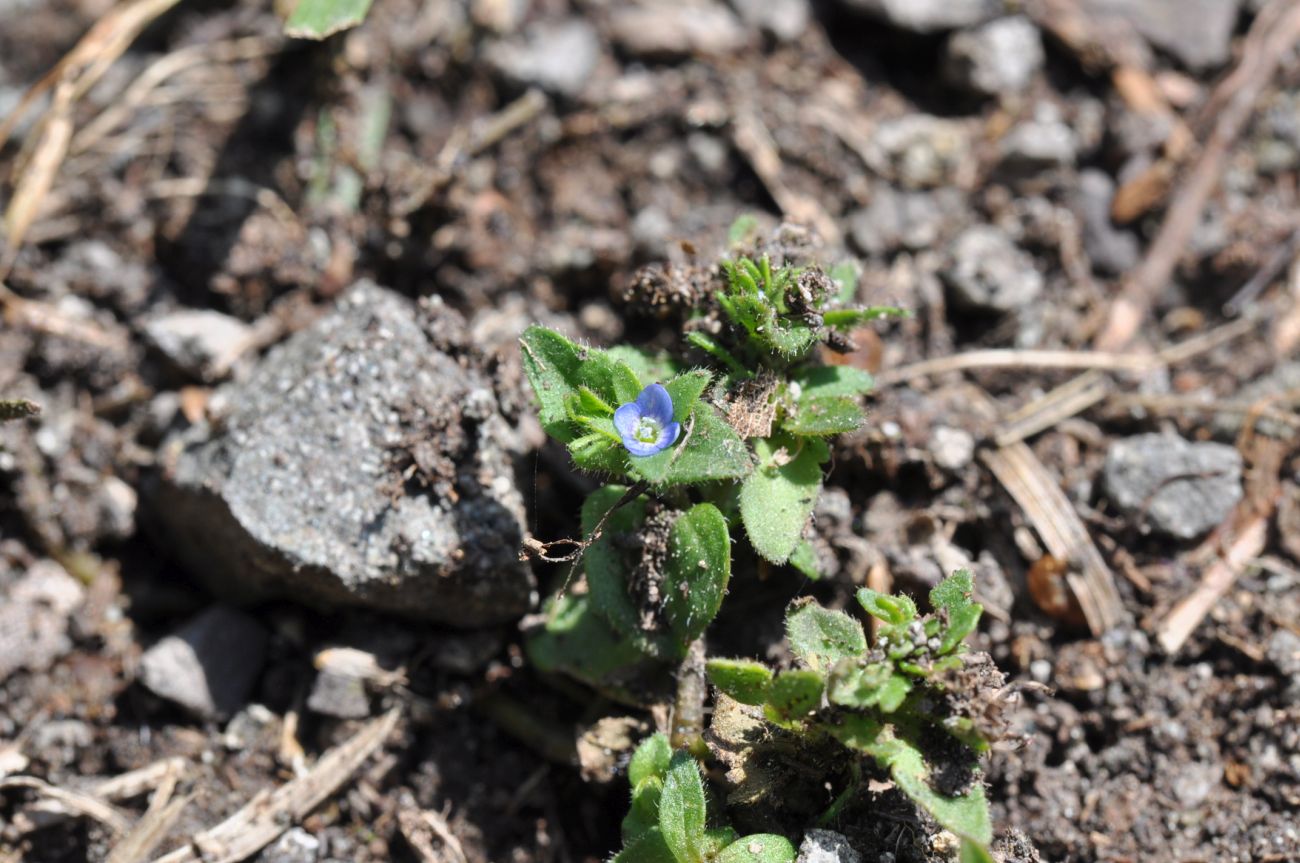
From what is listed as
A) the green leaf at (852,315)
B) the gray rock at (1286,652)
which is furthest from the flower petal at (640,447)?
the gray rock at (1286,652)

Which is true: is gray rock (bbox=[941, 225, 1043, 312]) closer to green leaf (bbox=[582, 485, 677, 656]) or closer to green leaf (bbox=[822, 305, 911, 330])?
green leaf (bbox=[822, 305, 911, 330])

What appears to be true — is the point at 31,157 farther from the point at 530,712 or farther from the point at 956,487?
the point at 956,487

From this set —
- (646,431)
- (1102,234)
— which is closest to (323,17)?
(646,431)

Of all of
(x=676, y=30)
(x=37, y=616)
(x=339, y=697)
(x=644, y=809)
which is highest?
(x=676, y=30)

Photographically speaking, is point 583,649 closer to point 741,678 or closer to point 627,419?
point 741,678

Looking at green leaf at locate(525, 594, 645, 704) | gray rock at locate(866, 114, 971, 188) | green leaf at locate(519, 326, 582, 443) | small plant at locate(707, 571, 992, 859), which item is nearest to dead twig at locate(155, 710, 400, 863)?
green leaf at locate(525, 594, 645, 704)

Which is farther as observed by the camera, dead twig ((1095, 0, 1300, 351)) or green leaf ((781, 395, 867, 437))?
dead twig ((1095, 0, 1300, 351))
